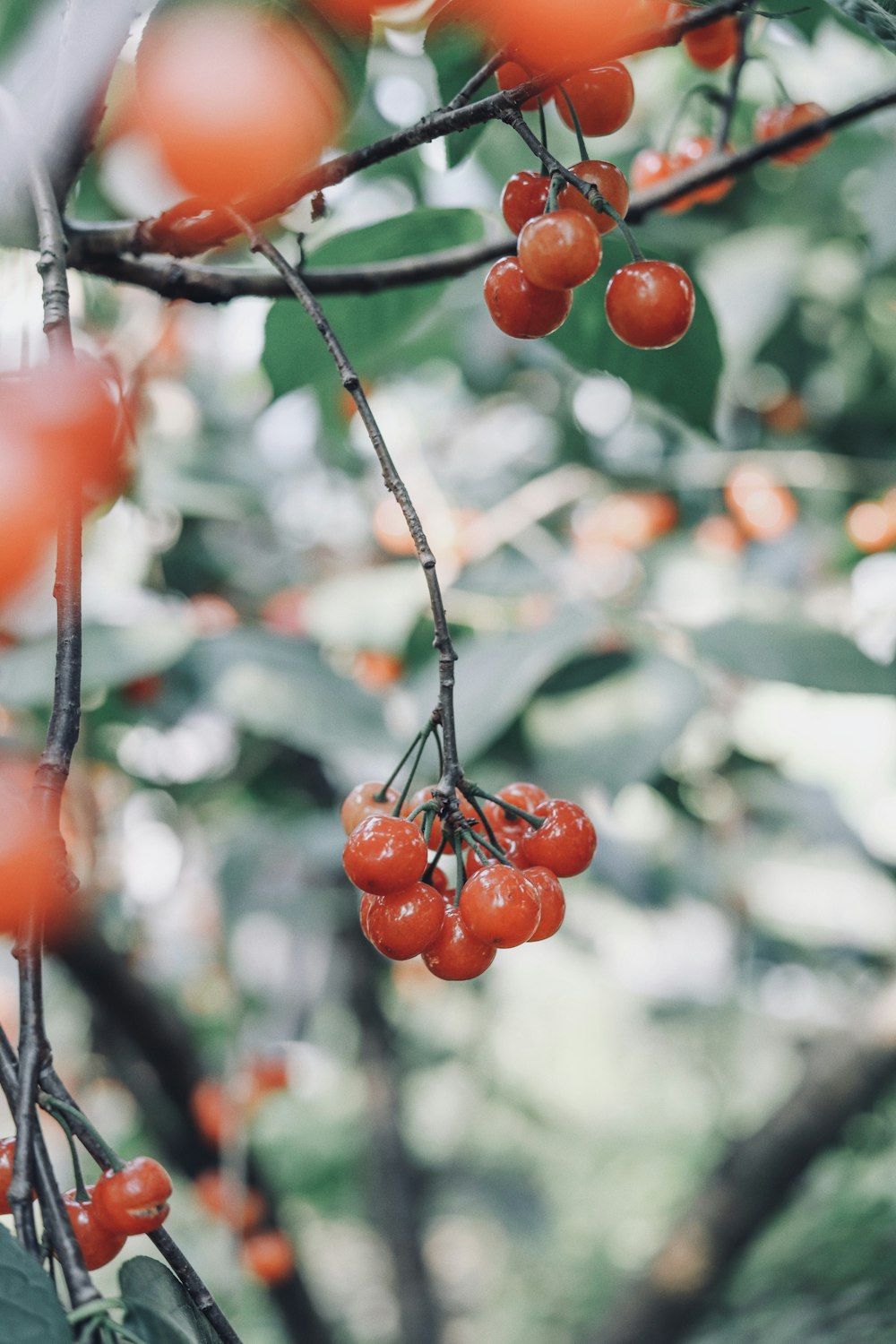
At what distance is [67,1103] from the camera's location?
30 cm

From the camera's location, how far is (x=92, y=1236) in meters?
0.36

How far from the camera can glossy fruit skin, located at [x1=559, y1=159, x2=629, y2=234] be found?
0.42 m

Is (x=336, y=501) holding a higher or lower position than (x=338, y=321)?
higher

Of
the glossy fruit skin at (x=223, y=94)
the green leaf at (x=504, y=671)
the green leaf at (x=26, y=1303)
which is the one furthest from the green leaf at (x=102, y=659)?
the green leaf at (x=26, y=1303)

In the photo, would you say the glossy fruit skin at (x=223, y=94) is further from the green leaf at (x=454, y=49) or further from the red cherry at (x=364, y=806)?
the red cherry at (x=364, y=806)

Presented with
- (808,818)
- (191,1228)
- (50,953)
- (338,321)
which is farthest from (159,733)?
(191,1228)

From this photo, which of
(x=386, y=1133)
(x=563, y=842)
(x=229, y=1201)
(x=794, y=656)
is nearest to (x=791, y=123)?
(x=794, y=656)

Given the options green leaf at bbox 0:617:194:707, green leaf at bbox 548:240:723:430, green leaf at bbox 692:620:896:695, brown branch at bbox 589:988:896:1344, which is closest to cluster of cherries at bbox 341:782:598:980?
green leaf at bbox 548:240:723:430

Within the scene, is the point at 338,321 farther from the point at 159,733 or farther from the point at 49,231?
the point at 159,733

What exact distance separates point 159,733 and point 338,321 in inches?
25.6

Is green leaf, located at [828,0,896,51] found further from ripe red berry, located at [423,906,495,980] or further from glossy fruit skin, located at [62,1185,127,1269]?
glossy fruit skin, located at [62,1185,127,1269]

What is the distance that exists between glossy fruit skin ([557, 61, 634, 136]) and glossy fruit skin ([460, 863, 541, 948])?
0.30 meters

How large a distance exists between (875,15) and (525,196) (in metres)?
0.14

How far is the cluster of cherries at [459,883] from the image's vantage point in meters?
0.36
